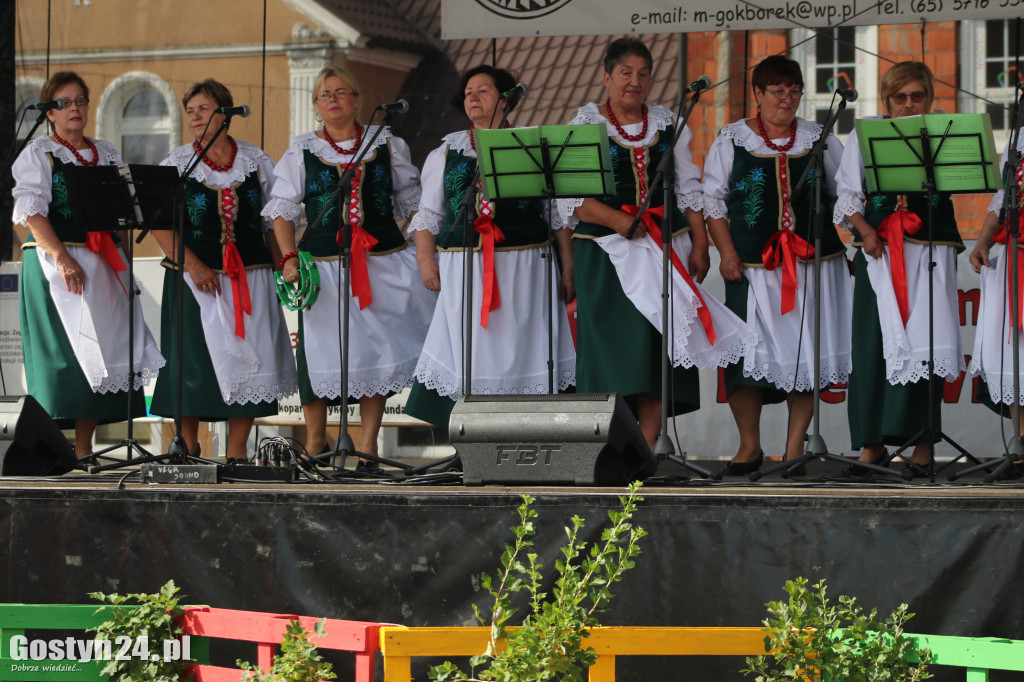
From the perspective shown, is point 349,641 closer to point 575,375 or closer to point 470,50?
point 575,375

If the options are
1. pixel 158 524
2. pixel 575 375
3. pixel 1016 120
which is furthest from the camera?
pixel 575 375

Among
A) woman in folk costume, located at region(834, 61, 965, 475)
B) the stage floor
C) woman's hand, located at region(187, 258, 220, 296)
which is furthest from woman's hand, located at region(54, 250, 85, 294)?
woman in folk costume, located at region(834, 61, 965, 475)

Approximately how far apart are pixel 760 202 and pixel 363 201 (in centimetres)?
176

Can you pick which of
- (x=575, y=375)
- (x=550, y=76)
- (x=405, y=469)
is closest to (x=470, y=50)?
(x=550, y=76)

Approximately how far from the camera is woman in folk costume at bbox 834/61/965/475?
18.5 ft

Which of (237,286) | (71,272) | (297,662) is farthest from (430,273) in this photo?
(297,662)

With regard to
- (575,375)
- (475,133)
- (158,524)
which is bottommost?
(158,524)

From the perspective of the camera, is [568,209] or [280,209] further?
[280,209]

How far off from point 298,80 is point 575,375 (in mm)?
3243

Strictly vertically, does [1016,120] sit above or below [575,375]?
above

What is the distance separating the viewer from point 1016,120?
5.06 m

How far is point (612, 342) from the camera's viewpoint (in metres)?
5.68

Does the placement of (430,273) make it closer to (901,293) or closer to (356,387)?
(356,387)

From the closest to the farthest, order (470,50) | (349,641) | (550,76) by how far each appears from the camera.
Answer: (349,641) → (470,50) → (550,76)
